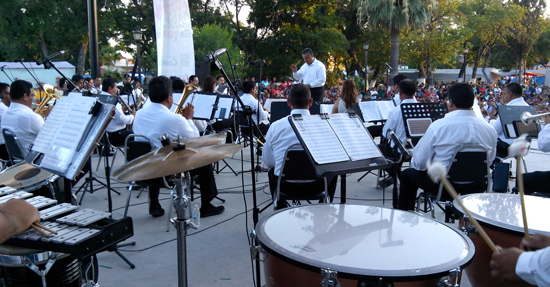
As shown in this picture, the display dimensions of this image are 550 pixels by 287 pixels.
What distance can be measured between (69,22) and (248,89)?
23235 mm

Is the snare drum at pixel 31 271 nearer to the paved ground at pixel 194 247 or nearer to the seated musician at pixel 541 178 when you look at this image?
the paved ground at pixel 194 247

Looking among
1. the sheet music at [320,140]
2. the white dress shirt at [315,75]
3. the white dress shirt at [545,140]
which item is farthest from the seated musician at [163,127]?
the white dress shirt at [315,75]

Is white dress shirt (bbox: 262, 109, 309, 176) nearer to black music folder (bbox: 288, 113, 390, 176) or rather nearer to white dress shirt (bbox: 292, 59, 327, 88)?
black music folder (bbox: 288, 113, 390, 176)

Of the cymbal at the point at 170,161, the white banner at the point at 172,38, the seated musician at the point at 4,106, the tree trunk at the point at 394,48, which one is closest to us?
the cymbal at the point at 170,161

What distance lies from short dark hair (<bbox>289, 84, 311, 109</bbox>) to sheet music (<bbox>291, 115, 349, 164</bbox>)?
1334mm

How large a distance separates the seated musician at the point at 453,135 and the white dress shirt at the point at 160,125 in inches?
96.0

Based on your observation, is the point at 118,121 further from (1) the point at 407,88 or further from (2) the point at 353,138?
(2) the point at 353,138

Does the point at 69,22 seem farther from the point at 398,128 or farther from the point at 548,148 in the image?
the point at 548,148

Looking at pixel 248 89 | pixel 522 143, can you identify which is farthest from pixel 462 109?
pixel 248 89

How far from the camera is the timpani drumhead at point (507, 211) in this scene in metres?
2.26

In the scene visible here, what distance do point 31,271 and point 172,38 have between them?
9.26 metres

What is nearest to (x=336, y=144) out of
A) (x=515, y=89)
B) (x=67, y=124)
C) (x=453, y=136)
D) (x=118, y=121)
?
(x=453, y=136)

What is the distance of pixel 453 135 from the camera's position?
382 centimetres

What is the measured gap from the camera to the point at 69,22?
26594 mm
